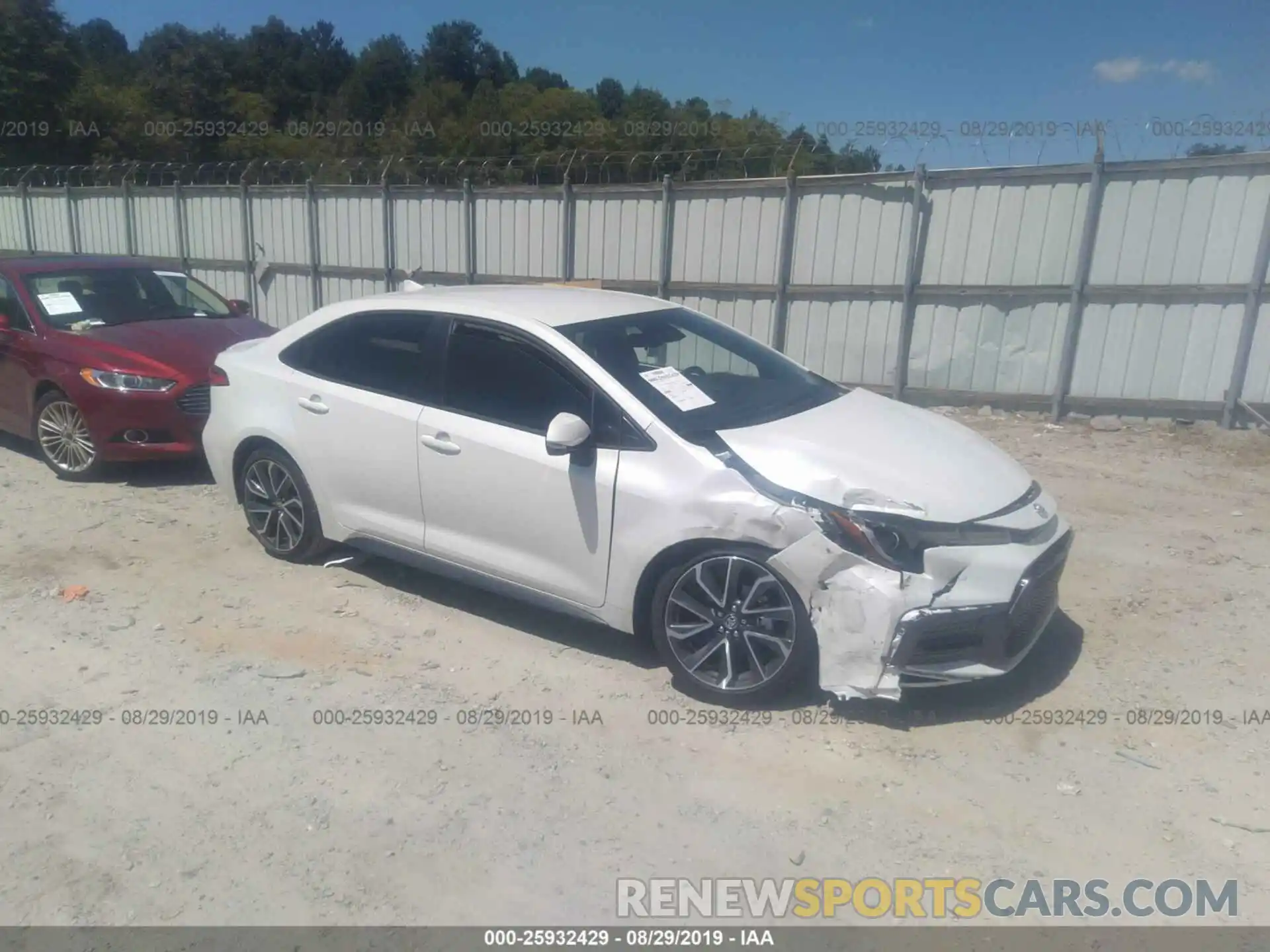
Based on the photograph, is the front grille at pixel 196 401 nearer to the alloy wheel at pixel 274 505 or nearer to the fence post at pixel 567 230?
the alloy wheel at pixel 274 505

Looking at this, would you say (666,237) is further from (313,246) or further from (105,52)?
(105,52)

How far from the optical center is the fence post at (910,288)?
9.52m

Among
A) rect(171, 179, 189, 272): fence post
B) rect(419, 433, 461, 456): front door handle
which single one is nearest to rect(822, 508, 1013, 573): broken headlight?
rect(419, 433, 461, 456): front door handle

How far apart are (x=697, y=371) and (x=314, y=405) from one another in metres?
2.05

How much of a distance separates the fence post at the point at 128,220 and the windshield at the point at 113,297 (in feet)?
33.9

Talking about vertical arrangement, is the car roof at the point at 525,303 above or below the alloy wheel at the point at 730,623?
above

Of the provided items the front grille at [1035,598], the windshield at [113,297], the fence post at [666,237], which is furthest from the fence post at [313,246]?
the front grille at [1035,598]

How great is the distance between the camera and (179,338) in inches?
289

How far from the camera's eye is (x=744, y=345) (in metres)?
5.19

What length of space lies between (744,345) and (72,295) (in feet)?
18.3

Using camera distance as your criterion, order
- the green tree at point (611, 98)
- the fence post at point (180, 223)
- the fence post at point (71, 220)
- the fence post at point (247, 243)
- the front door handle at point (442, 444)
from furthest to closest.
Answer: the green tree at point (611, 98) < the fence post at point (71, 220) < the fence post at point (180, 223) < the fence post at point (247, 243) < the front door handle at point (442, 444)

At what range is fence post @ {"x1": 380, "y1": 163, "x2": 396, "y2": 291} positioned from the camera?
13.3 metres

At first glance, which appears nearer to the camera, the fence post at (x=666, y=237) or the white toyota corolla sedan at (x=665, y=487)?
the white toyota corolla sedan at (x=665, y=487)

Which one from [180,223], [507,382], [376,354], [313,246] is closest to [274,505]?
[376,354]
